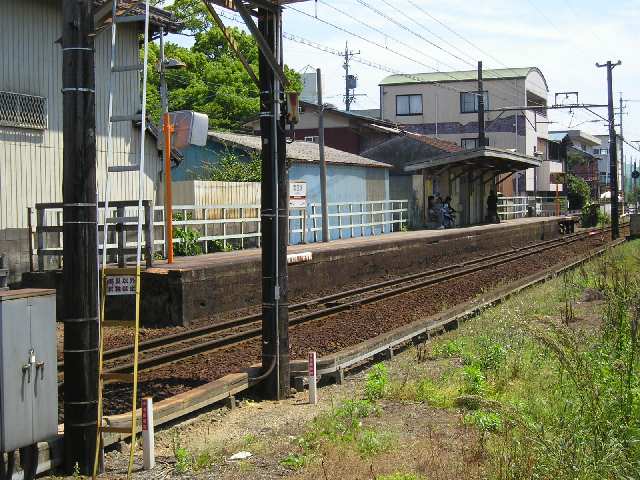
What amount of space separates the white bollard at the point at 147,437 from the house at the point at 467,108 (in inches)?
2155

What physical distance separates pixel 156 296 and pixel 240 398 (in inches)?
218

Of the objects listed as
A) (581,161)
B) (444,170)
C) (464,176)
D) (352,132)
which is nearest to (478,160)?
(444,170)

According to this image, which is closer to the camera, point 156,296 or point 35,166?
point 156,296

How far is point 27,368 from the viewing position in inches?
233

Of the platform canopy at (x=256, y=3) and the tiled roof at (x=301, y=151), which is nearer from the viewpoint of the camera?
the platform canopy at (x=256, y=3)

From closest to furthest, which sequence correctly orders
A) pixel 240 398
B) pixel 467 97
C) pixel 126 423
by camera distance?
pixel 126 423 < pixel 240 398 < pixel 467 97

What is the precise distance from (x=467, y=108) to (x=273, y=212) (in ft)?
176

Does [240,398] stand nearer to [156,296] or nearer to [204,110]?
[156,296]

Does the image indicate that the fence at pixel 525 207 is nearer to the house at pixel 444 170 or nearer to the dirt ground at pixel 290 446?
the house at pixel 444 170

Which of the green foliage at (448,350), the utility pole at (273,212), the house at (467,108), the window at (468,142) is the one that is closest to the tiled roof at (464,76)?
the house at (467,108)

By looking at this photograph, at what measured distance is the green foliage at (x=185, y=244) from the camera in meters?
19.1

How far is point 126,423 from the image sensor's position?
6.82 m

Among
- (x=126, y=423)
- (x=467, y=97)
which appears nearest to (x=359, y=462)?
(x=126, y=423)

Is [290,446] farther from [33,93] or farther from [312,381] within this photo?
[33,93]
